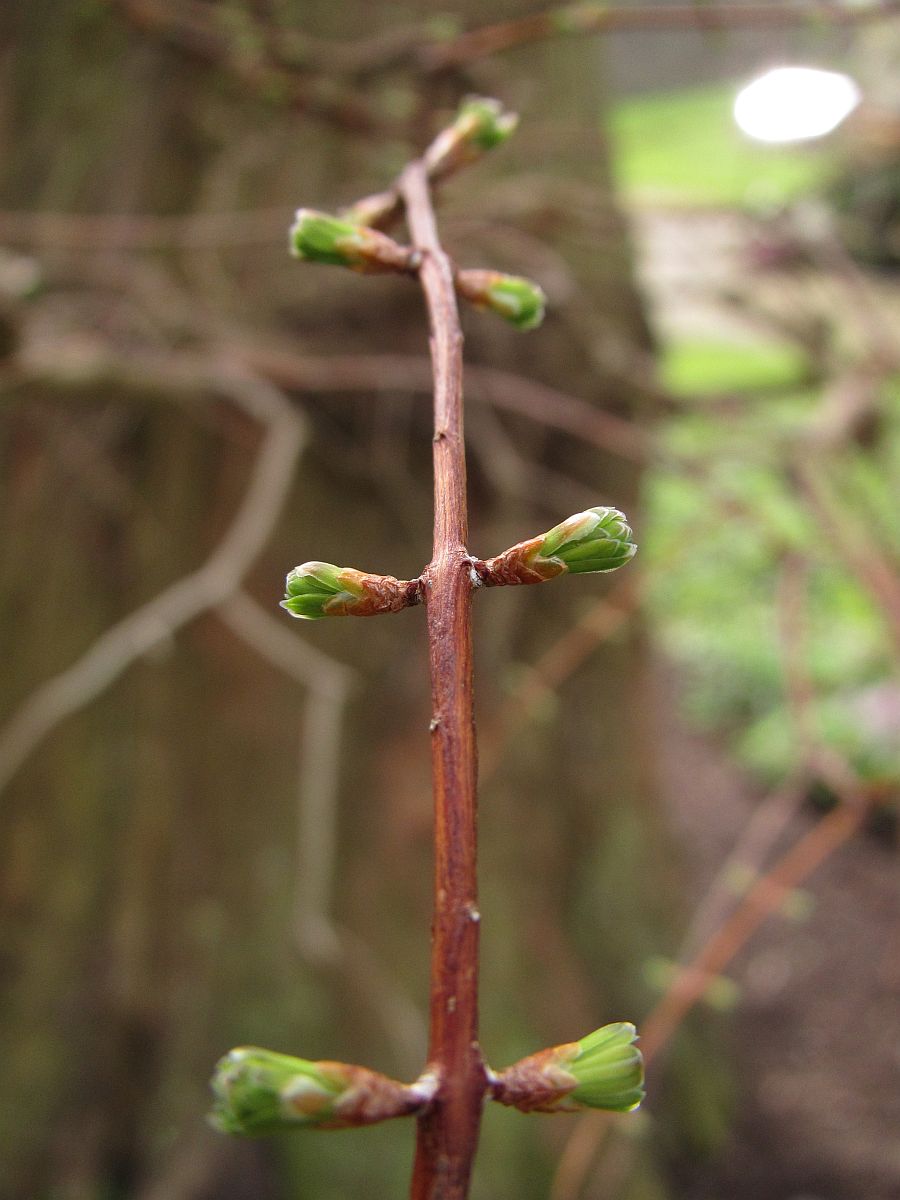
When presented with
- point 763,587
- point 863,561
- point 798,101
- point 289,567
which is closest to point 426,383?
point 289,567

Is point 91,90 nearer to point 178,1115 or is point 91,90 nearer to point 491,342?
point 491,342

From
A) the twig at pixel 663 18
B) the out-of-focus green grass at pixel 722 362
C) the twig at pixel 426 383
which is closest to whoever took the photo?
the twig at pixel 663 18

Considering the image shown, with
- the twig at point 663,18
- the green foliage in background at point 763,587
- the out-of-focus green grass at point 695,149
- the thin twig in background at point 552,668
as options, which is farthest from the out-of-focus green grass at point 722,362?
the twig at point 663,18

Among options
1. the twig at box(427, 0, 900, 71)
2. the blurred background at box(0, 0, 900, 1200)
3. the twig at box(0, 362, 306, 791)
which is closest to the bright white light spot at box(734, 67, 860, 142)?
the blurred background at box(0, 0, 900, 1200)

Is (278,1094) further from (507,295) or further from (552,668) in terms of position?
(552,668)

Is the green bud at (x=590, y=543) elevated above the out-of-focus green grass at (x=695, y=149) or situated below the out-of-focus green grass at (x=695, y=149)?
below

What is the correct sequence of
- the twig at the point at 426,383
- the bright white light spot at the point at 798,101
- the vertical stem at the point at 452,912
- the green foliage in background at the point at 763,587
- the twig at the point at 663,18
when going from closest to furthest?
the vertical stem at the point at 452,912
the twig at the point at 663,18
the twig at the point at 426,383
the bright white light spot at the point at 798,101
the green foliage in background at the point at 763,587

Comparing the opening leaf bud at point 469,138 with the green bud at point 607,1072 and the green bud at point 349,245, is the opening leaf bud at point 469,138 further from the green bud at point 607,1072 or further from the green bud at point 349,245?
the green bud at point 607,1072
